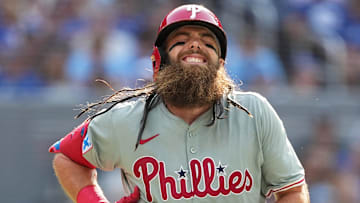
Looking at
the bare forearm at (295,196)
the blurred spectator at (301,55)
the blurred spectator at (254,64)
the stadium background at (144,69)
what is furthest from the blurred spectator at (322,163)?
the bare forearm at (295,196)

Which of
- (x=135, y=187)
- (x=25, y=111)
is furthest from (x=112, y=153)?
(x=25, y=111)

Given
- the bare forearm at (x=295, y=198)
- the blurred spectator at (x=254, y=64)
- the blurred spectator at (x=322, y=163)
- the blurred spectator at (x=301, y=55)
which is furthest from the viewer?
the blurred spectator at (x=301, y=55)

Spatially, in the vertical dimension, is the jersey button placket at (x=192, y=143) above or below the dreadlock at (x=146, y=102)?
below

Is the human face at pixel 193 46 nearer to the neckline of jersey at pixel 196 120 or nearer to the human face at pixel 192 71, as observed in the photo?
the human face at pixel 192 71

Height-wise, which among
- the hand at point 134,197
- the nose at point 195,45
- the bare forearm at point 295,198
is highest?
the nose at point 195,45

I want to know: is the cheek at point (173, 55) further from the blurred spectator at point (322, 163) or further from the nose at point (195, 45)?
the blurred spectator at point (322, 163)

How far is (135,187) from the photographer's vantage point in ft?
11.8

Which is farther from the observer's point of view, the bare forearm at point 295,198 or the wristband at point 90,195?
the wristband at point 90,195

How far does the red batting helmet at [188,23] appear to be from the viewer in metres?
3.56

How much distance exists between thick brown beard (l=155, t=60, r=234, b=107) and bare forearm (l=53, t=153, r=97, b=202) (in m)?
0.67

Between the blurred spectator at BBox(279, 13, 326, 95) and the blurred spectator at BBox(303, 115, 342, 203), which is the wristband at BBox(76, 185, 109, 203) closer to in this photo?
the blurred spectator at BBox(303, 115, 342, 203)

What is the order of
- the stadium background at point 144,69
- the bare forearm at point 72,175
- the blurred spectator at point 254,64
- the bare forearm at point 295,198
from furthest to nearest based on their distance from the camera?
1. the blurred spectator at point 254,64
2. the stadium background at point 144,69
3. the bare forearm at point 72,175
4. the bare forearm at point 295,198

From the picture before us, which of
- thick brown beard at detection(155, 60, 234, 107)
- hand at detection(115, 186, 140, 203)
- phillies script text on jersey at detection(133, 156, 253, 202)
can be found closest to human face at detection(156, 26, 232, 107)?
thick brown beard at detection(155, 60, 234, 107)

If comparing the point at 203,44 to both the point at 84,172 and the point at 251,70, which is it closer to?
the point at 84,172
